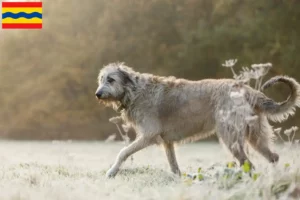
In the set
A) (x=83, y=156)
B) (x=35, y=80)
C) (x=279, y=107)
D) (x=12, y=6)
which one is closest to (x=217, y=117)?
(x=279, y=107)

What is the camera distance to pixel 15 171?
18.6 ft

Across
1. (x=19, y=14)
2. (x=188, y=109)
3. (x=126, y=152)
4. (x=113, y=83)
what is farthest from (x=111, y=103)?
(x=19, y=14)

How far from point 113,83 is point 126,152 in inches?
27.8

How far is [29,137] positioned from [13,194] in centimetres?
811

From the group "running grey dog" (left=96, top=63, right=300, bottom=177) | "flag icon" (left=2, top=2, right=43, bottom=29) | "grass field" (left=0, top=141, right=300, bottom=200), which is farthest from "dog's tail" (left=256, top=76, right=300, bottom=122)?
"flag icon" (left=2, top=2, right=43, bottom=29)

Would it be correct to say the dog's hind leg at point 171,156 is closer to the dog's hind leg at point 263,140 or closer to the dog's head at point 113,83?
the dog's head at point 113,83

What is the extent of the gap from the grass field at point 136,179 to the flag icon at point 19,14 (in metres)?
1.93

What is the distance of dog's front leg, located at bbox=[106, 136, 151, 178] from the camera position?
5.21m

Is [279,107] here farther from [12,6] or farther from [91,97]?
[91,97]

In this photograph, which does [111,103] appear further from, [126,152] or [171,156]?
[171,156]

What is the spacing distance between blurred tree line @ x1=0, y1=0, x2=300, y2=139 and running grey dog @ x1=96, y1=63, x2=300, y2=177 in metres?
5.48

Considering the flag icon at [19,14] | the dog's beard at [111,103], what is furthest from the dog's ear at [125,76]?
the flag icon at [19,14]

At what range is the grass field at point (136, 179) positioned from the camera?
3.50 m

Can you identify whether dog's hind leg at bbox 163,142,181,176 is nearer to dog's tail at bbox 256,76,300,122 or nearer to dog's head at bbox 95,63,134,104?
dog's head at bbox 95,63,134,104
